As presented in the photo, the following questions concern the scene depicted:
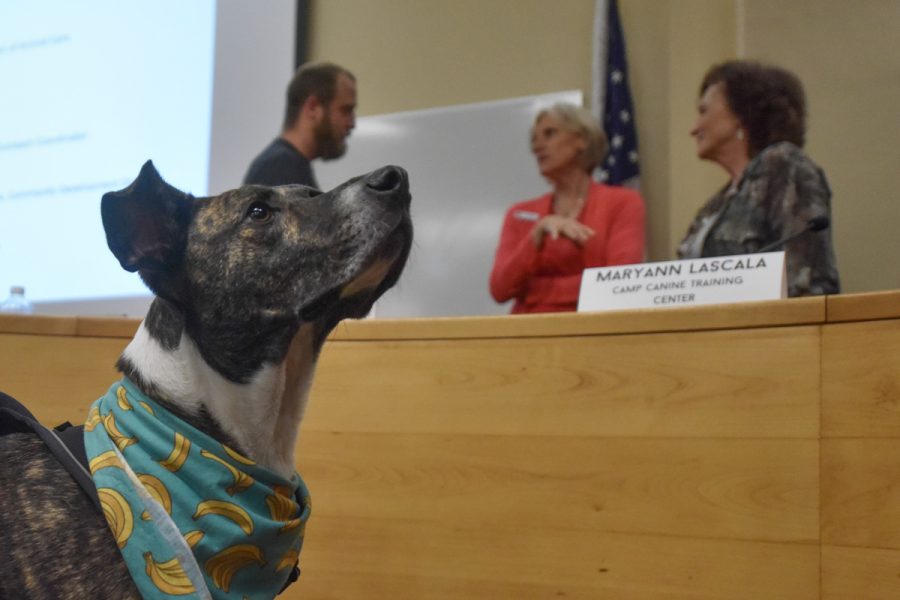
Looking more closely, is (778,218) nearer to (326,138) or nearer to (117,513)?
(326,138)

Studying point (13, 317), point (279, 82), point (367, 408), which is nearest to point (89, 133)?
point (279, 82)

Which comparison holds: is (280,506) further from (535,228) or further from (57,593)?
(535,228)

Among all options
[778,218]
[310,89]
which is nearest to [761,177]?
[778,218]

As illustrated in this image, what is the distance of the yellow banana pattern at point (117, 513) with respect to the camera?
4.19 feet

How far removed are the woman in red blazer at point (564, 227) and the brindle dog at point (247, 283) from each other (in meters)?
1.37

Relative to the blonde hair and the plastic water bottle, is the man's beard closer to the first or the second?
the blonde hair

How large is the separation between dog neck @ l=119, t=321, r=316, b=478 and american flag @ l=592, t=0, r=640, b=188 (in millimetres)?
2569

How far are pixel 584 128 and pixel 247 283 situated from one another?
6.20ft

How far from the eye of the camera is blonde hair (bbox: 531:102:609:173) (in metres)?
3.13

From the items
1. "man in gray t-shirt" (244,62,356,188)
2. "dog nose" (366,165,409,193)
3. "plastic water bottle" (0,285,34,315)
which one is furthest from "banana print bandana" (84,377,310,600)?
"plastic water bottle" (0,285,34,315)

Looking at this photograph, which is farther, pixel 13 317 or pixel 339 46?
pixel 339 46

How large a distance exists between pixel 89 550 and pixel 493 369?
2.71 ft

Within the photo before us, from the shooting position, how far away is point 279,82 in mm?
4000

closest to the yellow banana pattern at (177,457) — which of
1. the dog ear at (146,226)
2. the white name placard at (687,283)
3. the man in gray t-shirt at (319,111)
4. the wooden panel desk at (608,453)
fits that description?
the dog ear at (146,226)
